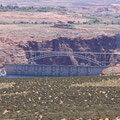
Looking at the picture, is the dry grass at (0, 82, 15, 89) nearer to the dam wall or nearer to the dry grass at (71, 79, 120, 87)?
the dry grass at (71, 79, 120, 87)

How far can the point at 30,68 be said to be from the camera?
143m

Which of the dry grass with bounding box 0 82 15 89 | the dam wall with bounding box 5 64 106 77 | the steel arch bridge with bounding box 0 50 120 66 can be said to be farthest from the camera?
the steel arch bridge with bounding box 0 50 120 66

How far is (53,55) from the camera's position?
156 meters

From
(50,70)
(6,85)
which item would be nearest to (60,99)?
(6,85)

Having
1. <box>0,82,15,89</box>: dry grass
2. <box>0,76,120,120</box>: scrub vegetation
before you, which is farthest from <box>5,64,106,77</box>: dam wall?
<box>0,82,15,89</box>: dry grass

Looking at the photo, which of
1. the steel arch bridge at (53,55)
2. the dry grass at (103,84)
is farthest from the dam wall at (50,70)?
the dry grass at (103,84)

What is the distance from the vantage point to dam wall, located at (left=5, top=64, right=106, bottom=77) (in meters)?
142

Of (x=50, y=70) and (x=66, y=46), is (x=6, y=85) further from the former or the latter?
(x=66, y=46)

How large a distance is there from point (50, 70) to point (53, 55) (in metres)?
12.8

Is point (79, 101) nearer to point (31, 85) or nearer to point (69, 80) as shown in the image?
point (31, 85)

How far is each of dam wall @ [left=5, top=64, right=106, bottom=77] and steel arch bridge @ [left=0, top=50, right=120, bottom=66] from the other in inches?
253

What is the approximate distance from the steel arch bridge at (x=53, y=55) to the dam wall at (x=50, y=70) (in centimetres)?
643

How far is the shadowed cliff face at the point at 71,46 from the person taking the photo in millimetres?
162750

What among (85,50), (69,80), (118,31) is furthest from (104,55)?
(69,80)
